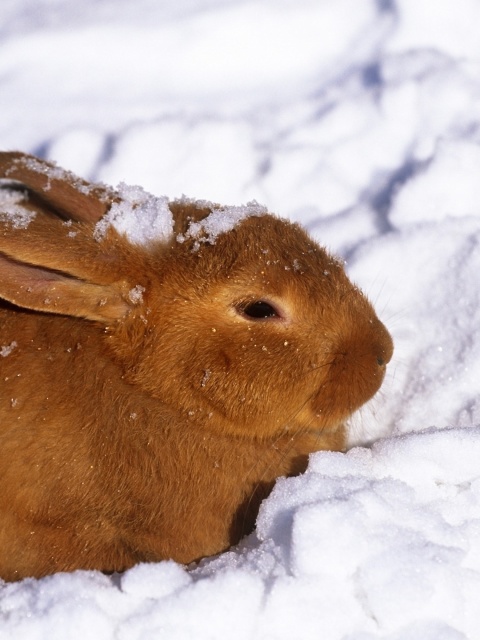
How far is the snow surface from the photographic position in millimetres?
2684

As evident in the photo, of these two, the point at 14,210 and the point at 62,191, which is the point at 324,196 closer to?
the point at 62,191

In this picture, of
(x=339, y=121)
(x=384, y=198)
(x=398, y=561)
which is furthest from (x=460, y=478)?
(x=339, y=121)

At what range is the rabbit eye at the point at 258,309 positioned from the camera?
3.22 meters

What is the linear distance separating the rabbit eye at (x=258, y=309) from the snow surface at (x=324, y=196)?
0.59 m

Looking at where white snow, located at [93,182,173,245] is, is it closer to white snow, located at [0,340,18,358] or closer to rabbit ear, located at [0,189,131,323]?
rabbit ear, located at [0,189,131,323]

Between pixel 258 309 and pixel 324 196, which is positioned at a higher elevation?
pixel 324 196

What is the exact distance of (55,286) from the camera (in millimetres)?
3068

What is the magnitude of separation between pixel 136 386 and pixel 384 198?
2.42 m

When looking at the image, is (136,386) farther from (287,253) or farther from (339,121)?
(339,121)

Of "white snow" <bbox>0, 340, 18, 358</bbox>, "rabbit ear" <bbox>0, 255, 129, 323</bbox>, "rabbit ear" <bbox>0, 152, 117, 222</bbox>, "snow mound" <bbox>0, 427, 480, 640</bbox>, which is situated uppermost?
"rabbit ear" <bbox>0, 152, 117, 222</bbox>

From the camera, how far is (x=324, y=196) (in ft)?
17.1

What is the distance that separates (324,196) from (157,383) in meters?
2.36

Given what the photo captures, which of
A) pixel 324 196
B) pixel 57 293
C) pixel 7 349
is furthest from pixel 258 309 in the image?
pixel 324 196

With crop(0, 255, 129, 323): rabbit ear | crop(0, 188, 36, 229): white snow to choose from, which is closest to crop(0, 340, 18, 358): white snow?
crop(0, 255, 129, 323): rabbit ear
